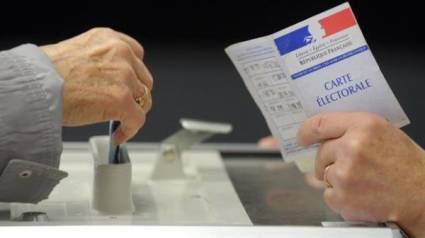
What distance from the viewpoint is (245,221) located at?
90 cm

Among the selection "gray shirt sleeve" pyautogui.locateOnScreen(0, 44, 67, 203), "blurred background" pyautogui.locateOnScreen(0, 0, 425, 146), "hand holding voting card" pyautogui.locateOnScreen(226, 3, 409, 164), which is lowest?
"blurred background" pyautogui.locateOnScreen(0, 0, 425, 146)

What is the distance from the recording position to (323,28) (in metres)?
0.87

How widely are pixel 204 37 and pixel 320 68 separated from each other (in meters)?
1.53

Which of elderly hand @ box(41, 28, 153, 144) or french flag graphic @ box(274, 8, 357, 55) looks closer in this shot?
french flag graphic @ box(274, 8, 357, 55)

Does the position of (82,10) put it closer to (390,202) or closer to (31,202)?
(31,202)

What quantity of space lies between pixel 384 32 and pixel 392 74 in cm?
13

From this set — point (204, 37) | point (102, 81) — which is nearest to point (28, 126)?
point (102, 81)

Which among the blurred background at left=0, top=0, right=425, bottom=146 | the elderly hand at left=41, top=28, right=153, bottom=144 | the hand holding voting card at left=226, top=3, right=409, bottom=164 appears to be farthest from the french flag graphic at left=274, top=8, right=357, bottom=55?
the blurred background at left=0, top=0, right=425, bottom=146

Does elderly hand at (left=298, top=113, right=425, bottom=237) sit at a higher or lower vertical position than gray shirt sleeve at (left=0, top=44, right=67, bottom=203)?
lower

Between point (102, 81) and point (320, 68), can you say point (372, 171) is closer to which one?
point (320, 68)

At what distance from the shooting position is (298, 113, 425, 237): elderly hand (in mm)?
891

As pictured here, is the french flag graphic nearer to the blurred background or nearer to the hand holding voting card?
the hand holding voting card

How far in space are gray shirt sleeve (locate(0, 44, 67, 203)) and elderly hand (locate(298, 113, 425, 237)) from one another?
295mm

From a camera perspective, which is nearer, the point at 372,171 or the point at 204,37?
the point at 372,171
